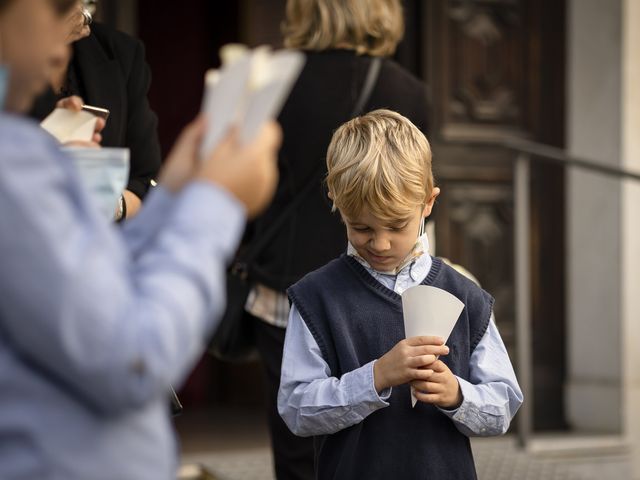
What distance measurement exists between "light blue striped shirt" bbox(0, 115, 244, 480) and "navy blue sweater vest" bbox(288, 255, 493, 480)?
981mm

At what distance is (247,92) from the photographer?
140 centimetres

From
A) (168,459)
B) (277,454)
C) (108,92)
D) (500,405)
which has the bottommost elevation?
(277,454)

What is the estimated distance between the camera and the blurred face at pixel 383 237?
92.7 inches

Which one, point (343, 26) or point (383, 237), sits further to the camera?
point (343, 26)

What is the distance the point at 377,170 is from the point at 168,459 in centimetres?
106

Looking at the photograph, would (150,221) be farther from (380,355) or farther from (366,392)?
(380,355)

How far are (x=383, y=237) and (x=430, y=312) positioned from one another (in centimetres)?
21

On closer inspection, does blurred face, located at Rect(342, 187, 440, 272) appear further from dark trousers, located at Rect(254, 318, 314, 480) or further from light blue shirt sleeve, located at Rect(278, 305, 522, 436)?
dark trousers, located at Rect(254, 318, 314, 480)

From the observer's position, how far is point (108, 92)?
8.74 ft

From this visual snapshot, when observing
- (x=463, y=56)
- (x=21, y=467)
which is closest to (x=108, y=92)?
(x=21, y=467)

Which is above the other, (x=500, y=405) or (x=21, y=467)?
(x=21, y=467)

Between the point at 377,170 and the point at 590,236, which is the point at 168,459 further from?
the point at 590,236

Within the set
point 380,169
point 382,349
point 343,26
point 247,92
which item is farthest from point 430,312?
point 343,26

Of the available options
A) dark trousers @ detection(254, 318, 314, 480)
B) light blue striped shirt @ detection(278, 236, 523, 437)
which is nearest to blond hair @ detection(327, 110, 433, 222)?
light blue striped shirt @ detection(278, 236, 523, 437)
